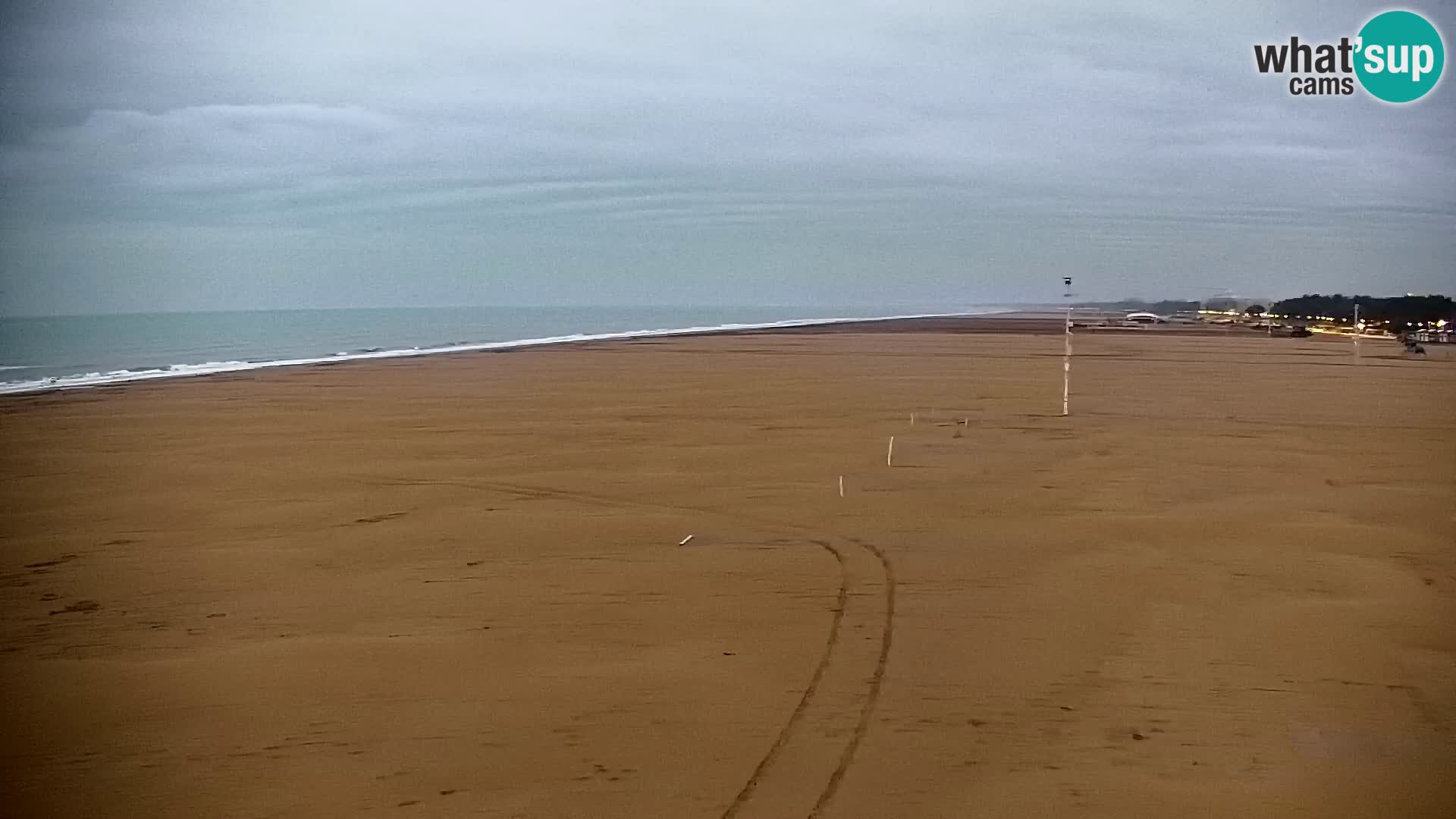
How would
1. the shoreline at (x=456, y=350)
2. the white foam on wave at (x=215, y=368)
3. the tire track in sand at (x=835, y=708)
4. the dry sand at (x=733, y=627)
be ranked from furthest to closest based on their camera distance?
the shoreline at (x=456, y=350)
the white foam on wave at (x=215, y=368)
the dry sand at (x=733, y=627)
the tire track in sand at (x=835, y=708)

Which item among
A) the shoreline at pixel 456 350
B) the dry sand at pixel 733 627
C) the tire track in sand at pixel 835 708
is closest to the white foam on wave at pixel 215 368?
the shoreline at pixel 456 350

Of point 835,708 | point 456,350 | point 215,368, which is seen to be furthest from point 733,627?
point 456,350

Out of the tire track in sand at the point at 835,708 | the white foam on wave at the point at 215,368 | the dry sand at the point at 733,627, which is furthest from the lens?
the white foam on wave at the point at 215,368

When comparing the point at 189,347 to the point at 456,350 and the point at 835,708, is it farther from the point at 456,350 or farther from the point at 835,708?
the point at 835,708

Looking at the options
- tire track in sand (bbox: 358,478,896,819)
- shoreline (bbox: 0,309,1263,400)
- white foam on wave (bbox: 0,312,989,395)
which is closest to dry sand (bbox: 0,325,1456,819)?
tire track in sand (bbox: 358,478,896,819)

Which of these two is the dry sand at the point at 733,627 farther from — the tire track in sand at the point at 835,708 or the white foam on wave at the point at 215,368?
the white foam on wave at the point at 215,368

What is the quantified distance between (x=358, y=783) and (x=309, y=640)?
1.53m

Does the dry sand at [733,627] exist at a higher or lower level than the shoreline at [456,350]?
lower

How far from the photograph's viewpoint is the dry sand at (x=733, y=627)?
3379 millimetres

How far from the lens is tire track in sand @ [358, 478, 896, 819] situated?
3.22 meters

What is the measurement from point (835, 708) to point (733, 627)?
1.00m

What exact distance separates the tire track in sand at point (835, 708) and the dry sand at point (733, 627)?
2 centimetres

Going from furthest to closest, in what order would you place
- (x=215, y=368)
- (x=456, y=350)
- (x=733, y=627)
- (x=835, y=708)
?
(x=456, y=350) < (x=215, y=368) < (x=733, y=627) < (x=835, y=708)

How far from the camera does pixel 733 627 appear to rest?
473cm
